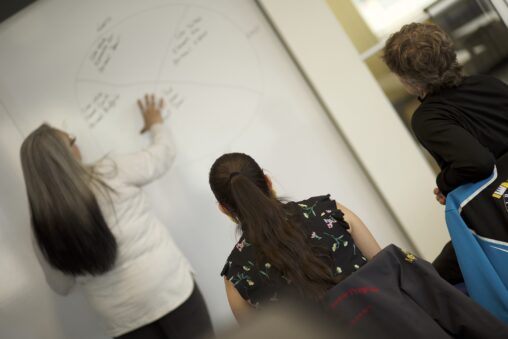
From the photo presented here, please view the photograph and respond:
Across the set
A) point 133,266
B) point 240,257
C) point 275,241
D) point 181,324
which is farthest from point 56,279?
point 275,241

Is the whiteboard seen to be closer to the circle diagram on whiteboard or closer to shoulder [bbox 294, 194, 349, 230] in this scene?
the circle diagram on whiteboard

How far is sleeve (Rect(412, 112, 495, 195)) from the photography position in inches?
40.3

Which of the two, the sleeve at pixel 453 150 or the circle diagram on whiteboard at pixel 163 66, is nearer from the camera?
the sleeve at pixel 453 150

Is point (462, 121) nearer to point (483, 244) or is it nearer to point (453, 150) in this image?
Answer: point (453, 150)

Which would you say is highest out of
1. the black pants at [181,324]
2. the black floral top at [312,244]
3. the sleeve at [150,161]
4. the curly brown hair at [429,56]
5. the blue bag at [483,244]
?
the sleeve at [150,161]

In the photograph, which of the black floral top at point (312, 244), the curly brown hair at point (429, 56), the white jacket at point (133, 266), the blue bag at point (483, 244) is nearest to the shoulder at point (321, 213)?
the black floral top at point (312, 244)

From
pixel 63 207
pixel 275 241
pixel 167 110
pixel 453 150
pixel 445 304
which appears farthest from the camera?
pixel 167 110

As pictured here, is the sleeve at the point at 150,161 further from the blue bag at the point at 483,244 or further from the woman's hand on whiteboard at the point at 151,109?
the blue bag at the point at 483,244

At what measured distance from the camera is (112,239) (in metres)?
1.27

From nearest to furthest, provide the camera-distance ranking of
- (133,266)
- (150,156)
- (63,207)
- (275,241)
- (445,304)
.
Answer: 1. (445,304)
2. (275,241)
3. (63,207)
4. (133,266)
5. (150,156)

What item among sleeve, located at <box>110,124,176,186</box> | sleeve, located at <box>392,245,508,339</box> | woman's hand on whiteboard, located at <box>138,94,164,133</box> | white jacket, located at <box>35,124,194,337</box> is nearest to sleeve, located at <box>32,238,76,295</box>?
white jacket, located at <box>35,124,194,337</box>

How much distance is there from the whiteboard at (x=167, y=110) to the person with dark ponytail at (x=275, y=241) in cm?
53

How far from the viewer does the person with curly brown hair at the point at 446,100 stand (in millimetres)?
1083

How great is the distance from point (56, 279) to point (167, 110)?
2.19 feet
